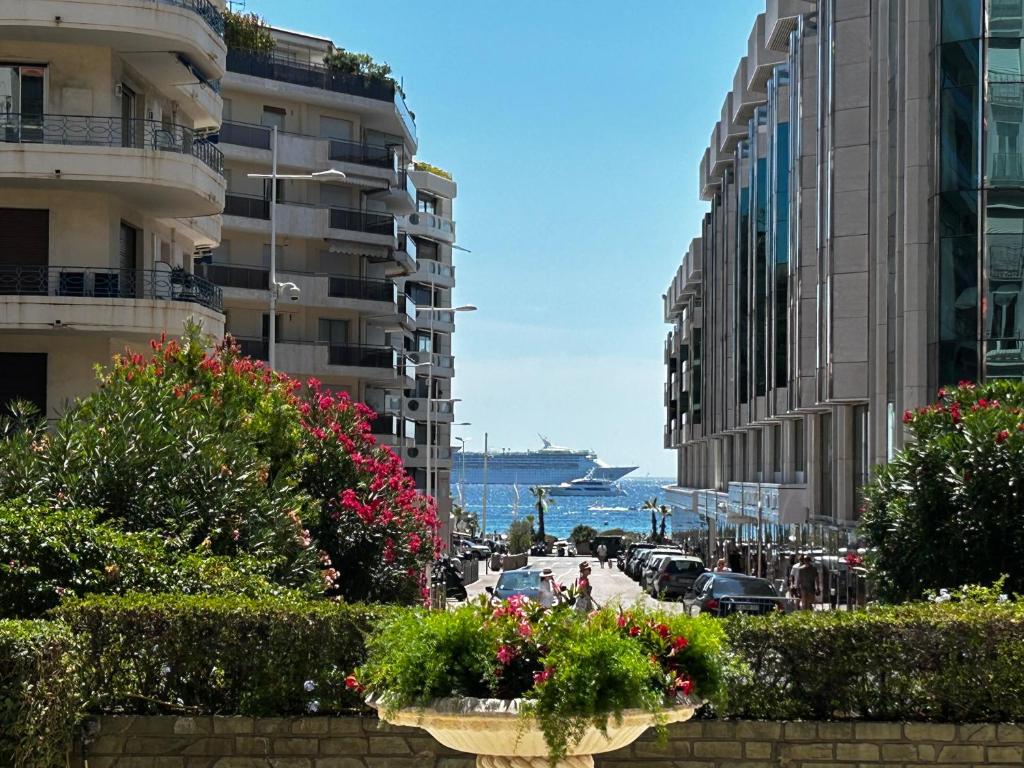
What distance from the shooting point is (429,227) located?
94.1 m

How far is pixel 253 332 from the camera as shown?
59.4 m

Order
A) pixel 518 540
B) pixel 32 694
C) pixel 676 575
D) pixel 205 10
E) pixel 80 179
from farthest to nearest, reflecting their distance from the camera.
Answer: pixel 518 540 → pixel 676 575 → pixel 205 10 → pixel 80 179 → pixel 32 694

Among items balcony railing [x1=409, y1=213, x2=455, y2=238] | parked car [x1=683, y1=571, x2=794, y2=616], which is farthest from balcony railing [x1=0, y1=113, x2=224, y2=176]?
balcony railing [x1=409, y1=213, x2=455, y2=238]

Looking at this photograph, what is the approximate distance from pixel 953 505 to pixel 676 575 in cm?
3037

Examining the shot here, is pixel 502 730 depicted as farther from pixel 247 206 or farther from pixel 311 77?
pixel 311 77

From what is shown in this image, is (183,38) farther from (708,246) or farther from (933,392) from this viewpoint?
(708,246)

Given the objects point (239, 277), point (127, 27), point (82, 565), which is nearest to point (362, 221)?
point (239, 277)

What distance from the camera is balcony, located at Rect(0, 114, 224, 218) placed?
97.0 feet

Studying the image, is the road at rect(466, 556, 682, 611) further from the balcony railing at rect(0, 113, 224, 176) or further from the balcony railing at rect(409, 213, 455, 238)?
the balcony railing at rect(0, 113, 224, 176)

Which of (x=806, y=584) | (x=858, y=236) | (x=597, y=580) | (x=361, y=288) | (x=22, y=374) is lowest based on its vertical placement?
(x=597, y=580)

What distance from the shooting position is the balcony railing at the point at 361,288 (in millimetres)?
61219

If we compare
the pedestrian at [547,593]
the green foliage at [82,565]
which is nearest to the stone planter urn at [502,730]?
the pedestrian at [547,593]

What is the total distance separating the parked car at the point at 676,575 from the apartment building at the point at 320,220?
15588 millimetres

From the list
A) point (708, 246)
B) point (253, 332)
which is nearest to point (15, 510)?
point (253, 332)
